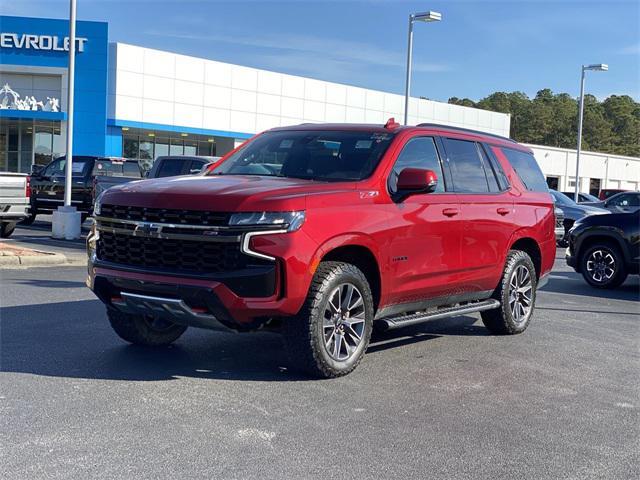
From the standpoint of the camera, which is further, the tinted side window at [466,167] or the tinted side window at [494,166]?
the tinted side window at [494,166]

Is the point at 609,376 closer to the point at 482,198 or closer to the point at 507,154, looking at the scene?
the point at 482,198

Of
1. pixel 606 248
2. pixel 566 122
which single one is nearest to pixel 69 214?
pixel 606 248

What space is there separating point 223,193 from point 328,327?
4.20 ft

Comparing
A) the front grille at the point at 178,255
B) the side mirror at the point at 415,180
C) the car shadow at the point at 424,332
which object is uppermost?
the side mirror at the point at 415,180

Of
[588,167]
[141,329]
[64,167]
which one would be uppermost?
[588,167]

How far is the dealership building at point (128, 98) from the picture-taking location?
119 feet

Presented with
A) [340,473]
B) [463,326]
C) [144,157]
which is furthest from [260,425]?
[144,157]

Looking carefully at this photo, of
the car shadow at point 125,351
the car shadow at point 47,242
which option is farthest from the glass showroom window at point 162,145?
the car shadow at point 125,351

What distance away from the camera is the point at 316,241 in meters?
5.64

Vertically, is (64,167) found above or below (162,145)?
below

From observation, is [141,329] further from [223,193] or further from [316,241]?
[316,241]

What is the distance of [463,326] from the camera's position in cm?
882

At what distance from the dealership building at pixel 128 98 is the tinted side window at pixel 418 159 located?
31.9 meters

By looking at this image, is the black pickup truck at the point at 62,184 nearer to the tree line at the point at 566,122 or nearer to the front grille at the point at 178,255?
the front grille at the point at 178,255
